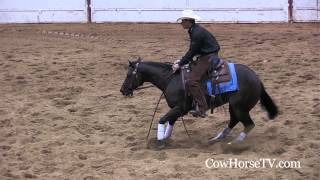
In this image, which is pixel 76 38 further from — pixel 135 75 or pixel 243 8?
pixel 135 75

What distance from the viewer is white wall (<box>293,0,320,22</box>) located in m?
19.2

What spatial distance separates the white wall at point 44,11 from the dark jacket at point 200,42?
477 inches

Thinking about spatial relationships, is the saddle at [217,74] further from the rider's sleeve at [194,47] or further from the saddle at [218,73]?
the rider's sleeve at [194,47]

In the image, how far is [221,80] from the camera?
29.7ft

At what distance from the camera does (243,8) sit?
1978 cm

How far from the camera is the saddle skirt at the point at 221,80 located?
29.6 feet

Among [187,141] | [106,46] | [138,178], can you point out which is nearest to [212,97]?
[187,141]

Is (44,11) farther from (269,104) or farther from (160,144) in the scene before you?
(269,104)

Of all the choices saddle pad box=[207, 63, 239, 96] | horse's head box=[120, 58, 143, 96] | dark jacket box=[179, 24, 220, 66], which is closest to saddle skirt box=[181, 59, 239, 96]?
saddle pad box=[207, 63, 239, 96]

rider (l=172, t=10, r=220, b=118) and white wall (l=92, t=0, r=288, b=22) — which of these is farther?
white wall (l=92, t=0, r=288, b=22)

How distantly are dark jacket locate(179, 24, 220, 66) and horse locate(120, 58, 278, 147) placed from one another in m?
0.43

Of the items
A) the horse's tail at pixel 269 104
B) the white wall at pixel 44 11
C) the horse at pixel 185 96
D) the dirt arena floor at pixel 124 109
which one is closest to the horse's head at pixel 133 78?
the horse at pixel 185 96

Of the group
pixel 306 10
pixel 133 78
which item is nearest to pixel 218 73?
pixel 133 78

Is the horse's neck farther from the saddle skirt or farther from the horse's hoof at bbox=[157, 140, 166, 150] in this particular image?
the horse's hoof at bbox=[157, 140, 166, 150]
